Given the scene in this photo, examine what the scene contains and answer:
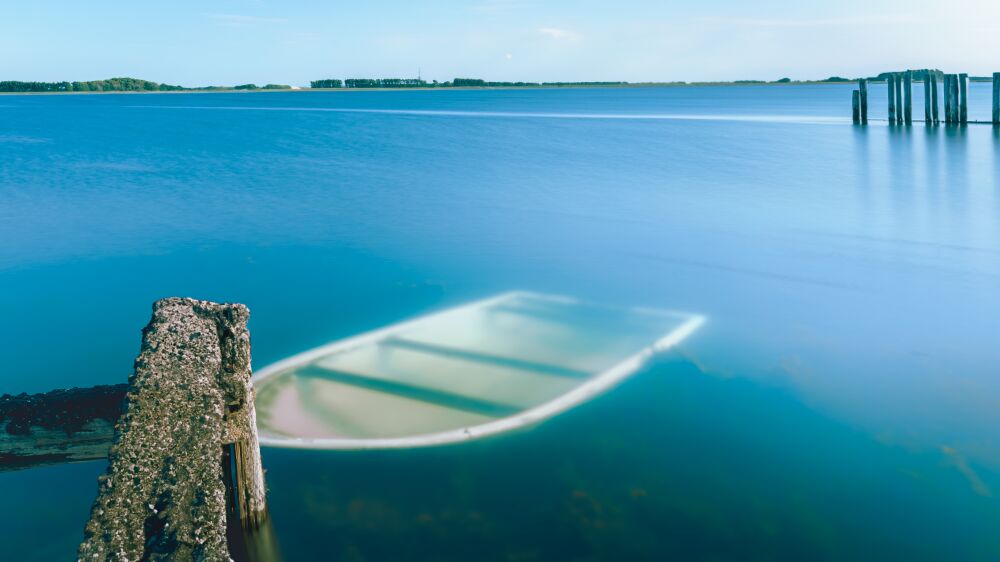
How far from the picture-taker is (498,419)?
629cm

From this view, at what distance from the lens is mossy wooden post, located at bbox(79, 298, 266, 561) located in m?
2.28

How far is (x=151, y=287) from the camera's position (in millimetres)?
11438

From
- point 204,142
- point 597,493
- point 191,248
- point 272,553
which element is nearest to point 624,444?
point 597,493

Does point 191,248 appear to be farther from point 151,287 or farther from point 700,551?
point 700,551

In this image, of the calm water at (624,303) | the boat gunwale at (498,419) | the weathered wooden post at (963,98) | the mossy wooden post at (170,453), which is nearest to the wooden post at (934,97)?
the weathered wooden post at (963,98)

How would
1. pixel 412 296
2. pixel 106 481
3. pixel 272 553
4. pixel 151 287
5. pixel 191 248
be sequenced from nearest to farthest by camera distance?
1. pixel 106 481
2. pixel 272 553
3. pixel 412 296
4. pixel 151 287
5. pixel 191 248

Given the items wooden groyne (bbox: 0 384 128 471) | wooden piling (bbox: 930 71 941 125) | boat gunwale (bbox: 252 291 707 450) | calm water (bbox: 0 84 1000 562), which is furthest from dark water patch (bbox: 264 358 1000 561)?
wooden piling (bbox: 930 71 941 125)

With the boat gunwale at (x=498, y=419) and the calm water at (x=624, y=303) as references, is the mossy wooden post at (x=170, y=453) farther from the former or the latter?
the boat gunwale at (x=498, y=419)

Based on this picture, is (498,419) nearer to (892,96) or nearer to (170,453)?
(170,453)

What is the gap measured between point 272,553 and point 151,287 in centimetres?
791

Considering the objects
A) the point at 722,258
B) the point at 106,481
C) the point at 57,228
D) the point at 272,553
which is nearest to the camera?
the point at 106,481

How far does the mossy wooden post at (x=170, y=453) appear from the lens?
7.48ft

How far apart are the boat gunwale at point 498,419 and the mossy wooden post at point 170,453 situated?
8.29ft

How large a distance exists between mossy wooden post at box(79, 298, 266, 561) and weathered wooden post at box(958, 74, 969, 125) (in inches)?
1368
